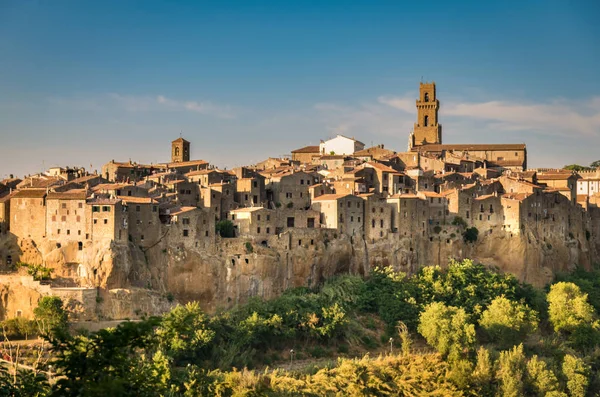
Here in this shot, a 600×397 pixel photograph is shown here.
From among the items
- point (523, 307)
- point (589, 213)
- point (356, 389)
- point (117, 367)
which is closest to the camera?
point (117, 367)

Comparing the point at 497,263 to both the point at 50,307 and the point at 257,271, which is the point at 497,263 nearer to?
the point at 257,271

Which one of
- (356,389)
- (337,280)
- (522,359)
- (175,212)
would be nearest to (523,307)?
(522,359)

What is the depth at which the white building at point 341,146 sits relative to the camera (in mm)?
78062

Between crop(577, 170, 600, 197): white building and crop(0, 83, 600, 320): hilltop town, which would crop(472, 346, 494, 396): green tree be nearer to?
crop(0, 83, 600, 320): hilltop town

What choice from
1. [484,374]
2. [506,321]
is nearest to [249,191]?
[506,321]

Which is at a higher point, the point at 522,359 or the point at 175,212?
the point at 175,212

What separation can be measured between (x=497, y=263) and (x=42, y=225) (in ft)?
95.3

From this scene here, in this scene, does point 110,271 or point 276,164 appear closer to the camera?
point 110,271

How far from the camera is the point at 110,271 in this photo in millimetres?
46031

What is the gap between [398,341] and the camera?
2057 inches

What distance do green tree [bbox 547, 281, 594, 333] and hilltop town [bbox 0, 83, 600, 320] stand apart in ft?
11.9

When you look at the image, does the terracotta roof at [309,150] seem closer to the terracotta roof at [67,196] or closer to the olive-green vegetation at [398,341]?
the olive-green vegetation at [398,341]

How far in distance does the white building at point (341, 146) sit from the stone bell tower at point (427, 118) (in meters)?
11.2

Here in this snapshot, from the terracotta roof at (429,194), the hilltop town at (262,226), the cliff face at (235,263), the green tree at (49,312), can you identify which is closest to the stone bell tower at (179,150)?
the hilltop town at (262,226)
